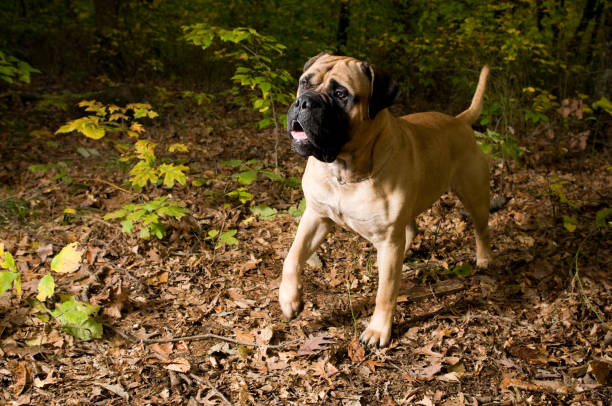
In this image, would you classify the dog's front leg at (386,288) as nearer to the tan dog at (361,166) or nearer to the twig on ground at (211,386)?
the tan dog at (361,166)

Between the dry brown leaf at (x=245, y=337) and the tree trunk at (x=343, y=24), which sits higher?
the tree trunk at (x=343, y=24)

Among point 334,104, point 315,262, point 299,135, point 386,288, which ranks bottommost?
point 315,262

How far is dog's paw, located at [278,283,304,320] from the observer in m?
2.83

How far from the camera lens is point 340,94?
93.8 inches

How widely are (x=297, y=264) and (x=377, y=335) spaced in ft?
2.23

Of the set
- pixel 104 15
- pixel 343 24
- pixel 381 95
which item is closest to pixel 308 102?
pixel 381 95

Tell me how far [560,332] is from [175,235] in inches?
120

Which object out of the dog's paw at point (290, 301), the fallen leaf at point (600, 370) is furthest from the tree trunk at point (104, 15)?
the fallen leaf at point (600, 370)

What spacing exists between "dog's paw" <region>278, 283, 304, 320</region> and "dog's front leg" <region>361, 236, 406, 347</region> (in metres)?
0.46

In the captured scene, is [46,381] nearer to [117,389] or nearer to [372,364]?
[117,389]

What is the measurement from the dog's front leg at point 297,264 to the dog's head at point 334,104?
0.61 meters

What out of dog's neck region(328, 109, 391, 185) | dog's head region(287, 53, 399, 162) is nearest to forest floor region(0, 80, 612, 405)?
dog's neck region(328, 109, 391, 185)

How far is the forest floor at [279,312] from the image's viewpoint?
2.43 metres

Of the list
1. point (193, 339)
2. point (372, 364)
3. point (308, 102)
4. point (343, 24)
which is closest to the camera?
point (308, 102)
